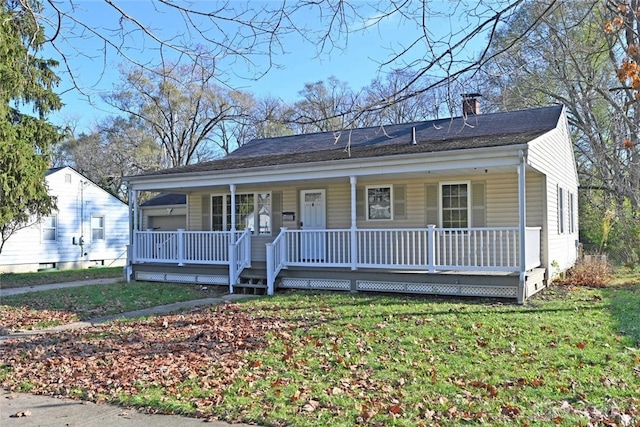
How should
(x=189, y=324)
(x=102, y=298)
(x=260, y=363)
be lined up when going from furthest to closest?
(x=102, y=298) → (x=189, y=324) → (x=260, y=363)

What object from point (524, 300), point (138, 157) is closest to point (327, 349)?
point (524, 300)

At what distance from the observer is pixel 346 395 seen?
501 centimetres

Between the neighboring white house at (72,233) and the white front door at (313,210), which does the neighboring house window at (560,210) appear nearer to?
the white front door at (313,210)

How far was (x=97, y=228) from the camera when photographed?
24.4 metres

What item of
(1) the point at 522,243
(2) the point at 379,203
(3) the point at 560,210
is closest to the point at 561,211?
(3) the point at 560,210

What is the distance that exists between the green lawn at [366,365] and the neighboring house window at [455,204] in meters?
3.70

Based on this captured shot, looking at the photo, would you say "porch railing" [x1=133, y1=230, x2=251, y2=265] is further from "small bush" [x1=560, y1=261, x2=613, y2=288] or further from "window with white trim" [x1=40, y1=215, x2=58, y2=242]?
"window with white trim" [x1=40, y1=215, x2=58, y2=242]

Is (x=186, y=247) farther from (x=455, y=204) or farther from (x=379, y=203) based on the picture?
(x=455, y=204)

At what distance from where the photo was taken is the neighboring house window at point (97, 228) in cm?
2420

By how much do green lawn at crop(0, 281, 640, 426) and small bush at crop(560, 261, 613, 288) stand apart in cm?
353

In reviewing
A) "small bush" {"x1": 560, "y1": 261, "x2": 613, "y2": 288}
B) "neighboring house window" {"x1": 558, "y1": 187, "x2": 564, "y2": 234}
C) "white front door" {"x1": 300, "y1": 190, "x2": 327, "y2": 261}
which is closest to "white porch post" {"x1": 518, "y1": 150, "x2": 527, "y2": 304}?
"small bush" {"x1": 560, "y1": 261, "x2": 613, "y2": 288}

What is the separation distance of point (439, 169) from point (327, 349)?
5.72m

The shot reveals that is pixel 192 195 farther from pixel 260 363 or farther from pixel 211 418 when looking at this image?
pixel 211 418

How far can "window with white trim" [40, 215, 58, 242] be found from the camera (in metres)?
21.9
